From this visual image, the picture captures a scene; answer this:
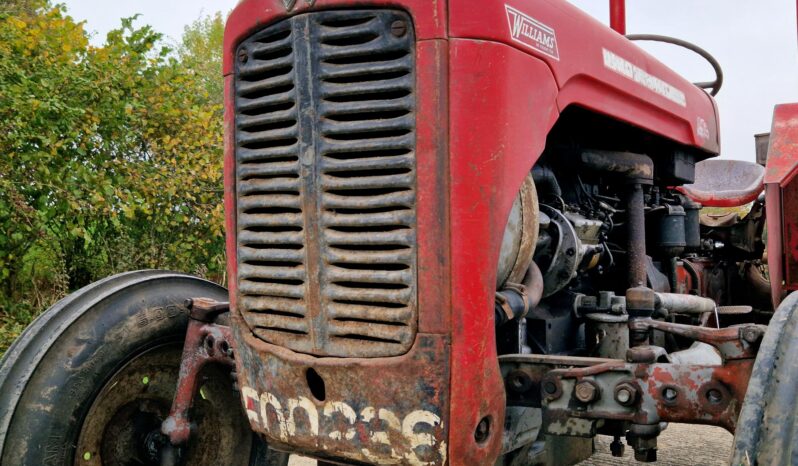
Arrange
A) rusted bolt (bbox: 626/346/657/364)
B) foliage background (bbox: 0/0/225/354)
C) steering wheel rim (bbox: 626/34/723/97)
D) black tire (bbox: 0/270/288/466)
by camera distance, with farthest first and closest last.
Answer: foliage background (bbox: 0/0/225/354) → steering wheel rim (bbox: 626/34/723/97) → black tire (bbox: 0/270/288/466) → rusted bolt (bbox: 626/346/657/364)

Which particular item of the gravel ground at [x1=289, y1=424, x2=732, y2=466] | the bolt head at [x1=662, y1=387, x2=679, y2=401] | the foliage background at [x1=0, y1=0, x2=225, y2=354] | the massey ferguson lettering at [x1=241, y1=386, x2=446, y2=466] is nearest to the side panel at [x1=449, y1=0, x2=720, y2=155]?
the bolt head at [x1=662, y1=387, x2=679, y2=401]

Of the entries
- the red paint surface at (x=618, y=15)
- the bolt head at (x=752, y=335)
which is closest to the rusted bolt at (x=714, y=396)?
the bolt head at (x=752, y=335)

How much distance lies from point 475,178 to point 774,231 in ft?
6.51

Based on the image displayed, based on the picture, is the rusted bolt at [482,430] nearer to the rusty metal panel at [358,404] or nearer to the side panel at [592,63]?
the rusty metal panel at [358,404]

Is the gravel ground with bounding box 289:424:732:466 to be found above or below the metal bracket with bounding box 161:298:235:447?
below

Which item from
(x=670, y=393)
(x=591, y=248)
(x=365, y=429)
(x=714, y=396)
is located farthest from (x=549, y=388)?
(x=591, y=248)

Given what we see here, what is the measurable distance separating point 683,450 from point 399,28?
3.37 m

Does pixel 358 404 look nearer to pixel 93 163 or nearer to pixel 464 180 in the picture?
pixel 464 180

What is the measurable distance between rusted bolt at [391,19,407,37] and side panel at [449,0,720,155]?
12 centimetres

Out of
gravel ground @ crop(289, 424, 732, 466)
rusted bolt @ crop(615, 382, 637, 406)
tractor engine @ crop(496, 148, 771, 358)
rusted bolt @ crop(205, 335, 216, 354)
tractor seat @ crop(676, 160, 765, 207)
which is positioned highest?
tractor seat @ crop(676, 160, 765, 207)

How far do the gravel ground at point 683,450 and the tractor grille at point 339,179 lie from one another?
7.85ft

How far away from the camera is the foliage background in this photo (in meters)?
6.11

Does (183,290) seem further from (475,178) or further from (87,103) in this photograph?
(87,103)

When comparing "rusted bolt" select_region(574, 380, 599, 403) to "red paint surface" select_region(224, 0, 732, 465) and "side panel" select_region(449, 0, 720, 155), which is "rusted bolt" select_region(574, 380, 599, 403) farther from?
"side panel" select_region(449, 0, 720, 155)
